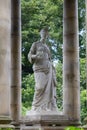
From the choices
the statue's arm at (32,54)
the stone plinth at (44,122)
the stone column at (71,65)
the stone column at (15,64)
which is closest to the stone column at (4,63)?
the stone plinth at (44,122)

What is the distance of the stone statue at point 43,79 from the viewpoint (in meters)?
42.2

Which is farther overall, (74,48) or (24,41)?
(24,41)

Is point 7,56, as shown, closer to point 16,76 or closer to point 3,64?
point 3,64

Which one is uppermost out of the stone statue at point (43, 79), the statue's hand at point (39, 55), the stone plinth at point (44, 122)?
the statue's hand at point (39, 55)

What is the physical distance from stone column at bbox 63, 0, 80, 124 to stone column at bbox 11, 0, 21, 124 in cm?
405

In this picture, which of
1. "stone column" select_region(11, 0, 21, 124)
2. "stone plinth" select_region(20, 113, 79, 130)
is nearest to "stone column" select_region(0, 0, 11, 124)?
"stone plinth" select_region(20, 113, 79, 130)

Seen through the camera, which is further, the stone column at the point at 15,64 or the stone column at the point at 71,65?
the stone column at the point at 15,64

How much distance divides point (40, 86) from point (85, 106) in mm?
24216

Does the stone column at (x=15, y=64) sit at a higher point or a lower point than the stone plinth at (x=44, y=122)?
higher

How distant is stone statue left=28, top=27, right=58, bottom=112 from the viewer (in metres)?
42.2

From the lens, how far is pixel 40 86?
42.4 meters

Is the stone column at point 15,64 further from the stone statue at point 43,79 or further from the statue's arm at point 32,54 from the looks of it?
the statue's arm at point 32,54

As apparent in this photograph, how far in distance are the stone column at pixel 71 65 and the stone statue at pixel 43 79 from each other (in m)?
2.92

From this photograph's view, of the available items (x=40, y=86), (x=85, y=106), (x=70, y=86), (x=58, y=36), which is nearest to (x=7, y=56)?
(x=40, y=86)
